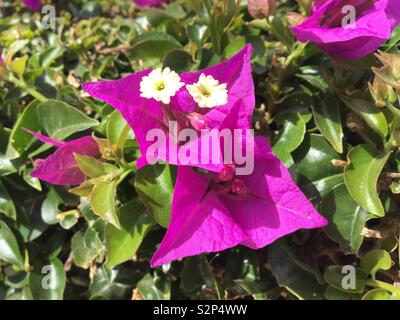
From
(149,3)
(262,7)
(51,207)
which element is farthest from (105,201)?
(149,3)

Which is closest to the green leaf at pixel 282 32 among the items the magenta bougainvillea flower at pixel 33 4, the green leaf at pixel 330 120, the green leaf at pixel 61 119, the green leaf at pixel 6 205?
the green leaf at pixel 330 120

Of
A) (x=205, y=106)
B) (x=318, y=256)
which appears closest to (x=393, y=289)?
(x=318, y=256)

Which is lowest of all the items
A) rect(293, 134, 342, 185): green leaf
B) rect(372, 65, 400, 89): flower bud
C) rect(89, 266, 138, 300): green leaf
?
rect(89, 266, 138, 300): green leaf

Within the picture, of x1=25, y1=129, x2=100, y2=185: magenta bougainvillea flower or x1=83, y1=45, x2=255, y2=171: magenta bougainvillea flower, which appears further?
x1=25, y1=129, x2=100, y2=185: magenta bougainvillea flower

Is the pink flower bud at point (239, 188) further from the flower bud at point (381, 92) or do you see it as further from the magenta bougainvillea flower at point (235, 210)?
the flower bud at point (381, 92)

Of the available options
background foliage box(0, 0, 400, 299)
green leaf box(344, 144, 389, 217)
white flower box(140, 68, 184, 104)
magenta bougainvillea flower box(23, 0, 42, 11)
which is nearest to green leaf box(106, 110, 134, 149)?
background foliage box(0, 0, 400, 299)

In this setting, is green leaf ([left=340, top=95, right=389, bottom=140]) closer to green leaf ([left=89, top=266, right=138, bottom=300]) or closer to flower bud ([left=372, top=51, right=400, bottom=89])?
flower bud ([left=372, top=51, right=400, bottom=89])

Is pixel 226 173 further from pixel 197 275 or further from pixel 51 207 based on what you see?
pixel 51 207
